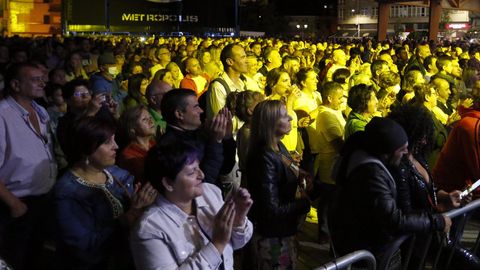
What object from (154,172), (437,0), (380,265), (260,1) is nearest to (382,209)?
(380,265)

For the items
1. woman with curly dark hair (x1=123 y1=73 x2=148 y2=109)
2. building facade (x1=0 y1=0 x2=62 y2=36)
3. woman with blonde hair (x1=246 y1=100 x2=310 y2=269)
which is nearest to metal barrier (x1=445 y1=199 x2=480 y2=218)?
woman with blonde hair (x1=246 y1=100 x2=310 y2=269)

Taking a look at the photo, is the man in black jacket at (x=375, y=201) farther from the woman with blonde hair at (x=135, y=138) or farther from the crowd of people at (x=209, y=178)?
the woman with blonde hair at (x=135, y=138)

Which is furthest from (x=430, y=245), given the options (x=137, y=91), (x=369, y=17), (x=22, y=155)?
(x=369, y=17)

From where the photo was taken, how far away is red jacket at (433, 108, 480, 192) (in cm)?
448

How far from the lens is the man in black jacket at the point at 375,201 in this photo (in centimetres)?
307

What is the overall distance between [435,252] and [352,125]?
1.74m

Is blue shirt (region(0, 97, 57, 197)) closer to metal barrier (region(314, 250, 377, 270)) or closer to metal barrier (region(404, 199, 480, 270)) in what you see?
metal barrier (region(314, 250, 377, 270))

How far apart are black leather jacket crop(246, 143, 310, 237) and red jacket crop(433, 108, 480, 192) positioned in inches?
59.9

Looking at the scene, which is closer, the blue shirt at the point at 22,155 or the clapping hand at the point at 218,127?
the clapping hand at the point at 218,127

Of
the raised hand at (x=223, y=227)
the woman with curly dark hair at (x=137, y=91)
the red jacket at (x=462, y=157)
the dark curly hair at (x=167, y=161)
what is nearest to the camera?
the raised hand at (x=223, y=227)

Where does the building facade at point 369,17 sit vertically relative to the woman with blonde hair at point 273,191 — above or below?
above

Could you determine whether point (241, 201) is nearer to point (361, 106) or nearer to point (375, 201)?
point (375, 201)

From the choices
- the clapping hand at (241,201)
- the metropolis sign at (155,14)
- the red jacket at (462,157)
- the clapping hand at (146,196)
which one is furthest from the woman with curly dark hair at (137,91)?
the metropolis sign at (155,14)

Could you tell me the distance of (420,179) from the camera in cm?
350
